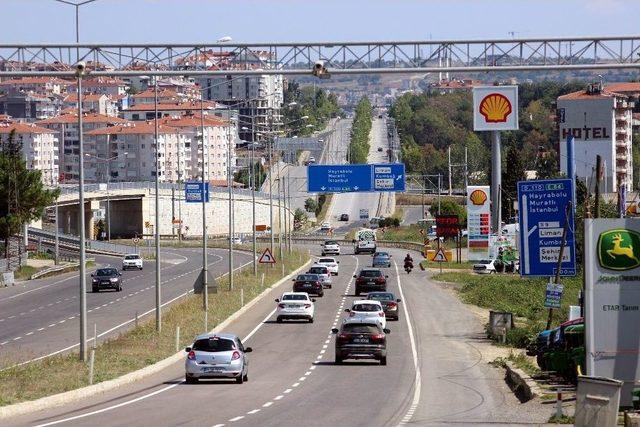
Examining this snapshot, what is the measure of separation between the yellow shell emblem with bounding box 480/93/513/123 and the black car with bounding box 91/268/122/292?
22687 mm

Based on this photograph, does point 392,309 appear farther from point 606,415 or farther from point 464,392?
point 606,415

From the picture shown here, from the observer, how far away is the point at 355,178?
102m

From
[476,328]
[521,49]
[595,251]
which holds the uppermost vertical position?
[521,49]

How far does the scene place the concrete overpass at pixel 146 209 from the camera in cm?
14150

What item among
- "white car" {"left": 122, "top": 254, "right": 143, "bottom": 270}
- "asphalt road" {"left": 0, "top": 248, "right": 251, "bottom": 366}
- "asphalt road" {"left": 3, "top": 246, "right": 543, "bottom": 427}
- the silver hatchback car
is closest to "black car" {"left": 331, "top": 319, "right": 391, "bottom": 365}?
"asphalt road" {"left": 3, "top": 246, "right": 543, "bottom": 427}

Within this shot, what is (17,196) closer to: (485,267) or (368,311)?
(485,267)

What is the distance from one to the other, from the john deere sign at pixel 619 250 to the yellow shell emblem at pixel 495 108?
4746 centimetres

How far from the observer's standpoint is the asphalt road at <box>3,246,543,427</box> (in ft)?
86.9

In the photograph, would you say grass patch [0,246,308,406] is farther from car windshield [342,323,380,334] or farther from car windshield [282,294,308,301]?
car windshield [342,323,380,334]

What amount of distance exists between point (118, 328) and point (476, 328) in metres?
13.7

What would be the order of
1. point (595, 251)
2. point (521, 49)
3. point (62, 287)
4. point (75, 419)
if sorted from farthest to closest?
point (62, 287) → point (521, 49) → point (75, 419) → point (595, 251)

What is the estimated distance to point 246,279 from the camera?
259 ft

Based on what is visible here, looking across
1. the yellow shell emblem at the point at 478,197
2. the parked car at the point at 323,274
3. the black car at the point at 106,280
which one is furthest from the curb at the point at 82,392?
the yellow shell emblem at the point at 478,197

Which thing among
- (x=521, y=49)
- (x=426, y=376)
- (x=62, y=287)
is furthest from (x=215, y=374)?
(x=62, y=287)
